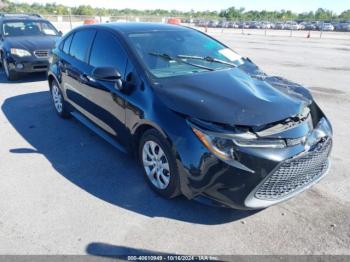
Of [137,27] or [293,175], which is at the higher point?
[137,27]

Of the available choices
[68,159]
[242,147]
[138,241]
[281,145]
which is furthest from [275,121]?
[68,159]

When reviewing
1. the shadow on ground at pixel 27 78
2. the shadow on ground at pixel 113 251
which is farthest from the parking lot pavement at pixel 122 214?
the shadow on ground at pixel 27 78

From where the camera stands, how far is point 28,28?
9.59m

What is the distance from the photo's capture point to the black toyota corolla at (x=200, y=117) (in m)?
2.72

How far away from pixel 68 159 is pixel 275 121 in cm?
282

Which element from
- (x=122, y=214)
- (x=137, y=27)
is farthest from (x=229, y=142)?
(x=137, y=27)

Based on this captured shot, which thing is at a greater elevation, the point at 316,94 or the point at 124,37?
the point at 124,37

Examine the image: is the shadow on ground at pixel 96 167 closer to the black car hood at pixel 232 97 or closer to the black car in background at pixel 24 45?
the black car hood at pixel 232 97

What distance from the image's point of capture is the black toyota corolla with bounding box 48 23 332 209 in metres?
2.72

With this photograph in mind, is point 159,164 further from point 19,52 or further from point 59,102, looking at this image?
point 19,52

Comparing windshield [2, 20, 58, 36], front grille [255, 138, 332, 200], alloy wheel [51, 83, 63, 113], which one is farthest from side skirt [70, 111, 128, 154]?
windshield [2, 20, 58, 36]

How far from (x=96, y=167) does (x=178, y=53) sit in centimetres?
179

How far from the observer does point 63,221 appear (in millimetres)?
3086

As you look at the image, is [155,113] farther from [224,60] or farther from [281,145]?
[224,60]
